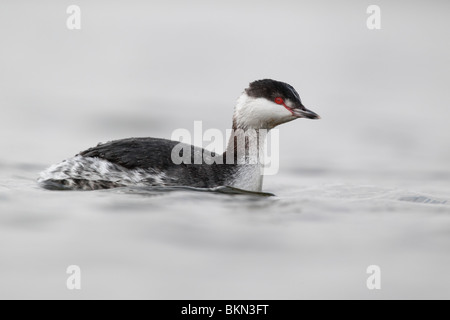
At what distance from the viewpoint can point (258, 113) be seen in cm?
932

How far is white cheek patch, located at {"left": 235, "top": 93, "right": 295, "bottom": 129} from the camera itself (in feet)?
30.5

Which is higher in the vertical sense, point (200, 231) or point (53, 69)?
point (53, 69)

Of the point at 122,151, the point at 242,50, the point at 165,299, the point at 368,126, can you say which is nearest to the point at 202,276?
the point at 165,299

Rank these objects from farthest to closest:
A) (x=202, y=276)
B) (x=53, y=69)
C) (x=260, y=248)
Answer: (x=53, y=69) → (x=260, y=248) → (x=202, y=276)

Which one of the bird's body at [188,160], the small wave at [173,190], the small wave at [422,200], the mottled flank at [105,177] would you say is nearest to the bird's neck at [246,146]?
the bird's body at [188,160]

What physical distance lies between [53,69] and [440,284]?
43.4 ft

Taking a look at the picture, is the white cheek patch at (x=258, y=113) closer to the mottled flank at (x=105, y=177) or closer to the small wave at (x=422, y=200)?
the mottled flank at (x=105, y=177)

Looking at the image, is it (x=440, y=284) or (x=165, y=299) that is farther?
(x=440, y=284)

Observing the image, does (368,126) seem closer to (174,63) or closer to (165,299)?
(174,63)

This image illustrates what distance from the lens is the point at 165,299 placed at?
235 inches

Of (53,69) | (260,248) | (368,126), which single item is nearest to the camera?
(260,248)

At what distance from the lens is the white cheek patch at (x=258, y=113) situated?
9281 mm

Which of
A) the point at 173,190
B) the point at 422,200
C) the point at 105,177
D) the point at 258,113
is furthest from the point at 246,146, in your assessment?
the point at 422,200

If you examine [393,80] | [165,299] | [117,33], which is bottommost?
[165,299]
